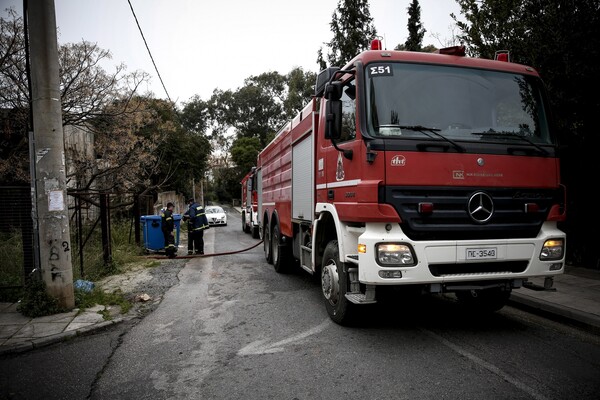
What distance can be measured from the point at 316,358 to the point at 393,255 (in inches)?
48.3

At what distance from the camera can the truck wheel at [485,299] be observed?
5164 millimetres

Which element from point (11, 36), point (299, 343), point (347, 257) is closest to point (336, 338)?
point (299, 343)

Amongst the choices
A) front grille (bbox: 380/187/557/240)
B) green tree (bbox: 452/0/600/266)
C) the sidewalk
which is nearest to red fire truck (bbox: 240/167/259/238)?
green tree (bbox: 452/0/600/266)

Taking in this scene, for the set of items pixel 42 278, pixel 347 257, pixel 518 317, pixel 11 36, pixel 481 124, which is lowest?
pixel 518 317

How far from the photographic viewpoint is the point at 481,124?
440 cm

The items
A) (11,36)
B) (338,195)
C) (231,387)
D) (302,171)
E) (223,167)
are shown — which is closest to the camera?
(231,387)

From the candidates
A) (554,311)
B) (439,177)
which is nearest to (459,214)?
(439,177)

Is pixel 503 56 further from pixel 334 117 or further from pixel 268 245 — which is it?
pixel 268 245

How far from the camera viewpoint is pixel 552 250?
441 centimetres

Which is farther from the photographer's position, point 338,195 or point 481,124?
point 338,195

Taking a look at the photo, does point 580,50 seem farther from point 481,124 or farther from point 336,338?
point 336,338

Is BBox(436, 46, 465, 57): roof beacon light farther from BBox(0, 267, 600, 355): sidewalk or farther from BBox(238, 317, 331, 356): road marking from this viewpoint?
BBox(238, 317, 331, 356): road marking

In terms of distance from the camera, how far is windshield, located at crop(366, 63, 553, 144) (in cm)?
423

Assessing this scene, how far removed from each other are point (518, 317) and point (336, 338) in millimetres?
2516
